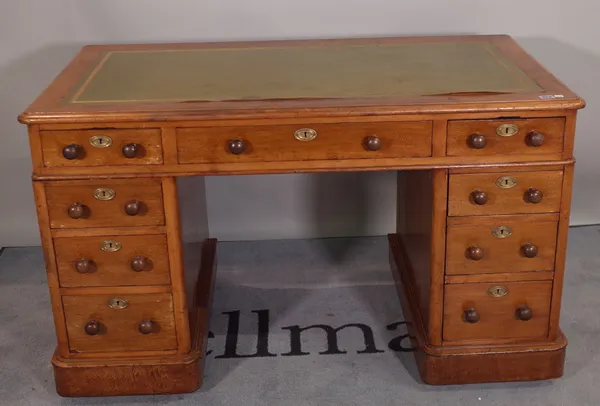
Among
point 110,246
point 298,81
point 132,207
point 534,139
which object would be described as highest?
point 298,81

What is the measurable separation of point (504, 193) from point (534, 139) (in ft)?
0.58

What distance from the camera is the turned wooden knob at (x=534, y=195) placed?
2137mm

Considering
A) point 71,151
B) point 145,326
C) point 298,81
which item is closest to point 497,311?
point 298,81

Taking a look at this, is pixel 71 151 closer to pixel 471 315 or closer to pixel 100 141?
pixel 100 141

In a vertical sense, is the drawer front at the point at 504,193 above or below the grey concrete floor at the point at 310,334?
above

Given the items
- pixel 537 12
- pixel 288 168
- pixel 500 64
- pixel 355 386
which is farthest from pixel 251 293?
pixel 537 12

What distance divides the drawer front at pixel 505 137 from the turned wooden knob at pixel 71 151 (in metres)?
0.98

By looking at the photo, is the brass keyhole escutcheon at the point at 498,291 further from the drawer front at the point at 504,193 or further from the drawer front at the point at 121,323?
the drawer front at the point at 121,323

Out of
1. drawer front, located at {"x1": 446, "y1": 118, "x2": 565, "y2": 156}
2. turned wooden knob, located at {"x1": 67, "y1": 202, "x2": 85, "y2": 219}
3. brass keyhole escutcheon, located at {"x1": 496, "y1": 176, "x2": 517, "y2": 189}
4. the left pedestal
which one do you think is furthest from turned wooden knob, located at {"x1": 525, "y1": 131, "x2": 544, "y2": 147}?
turned wooden knob, located at {"x1": 67, "y1": 202, "x2": 85, "y2": 219}

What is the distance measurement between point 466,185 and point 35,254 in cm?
189

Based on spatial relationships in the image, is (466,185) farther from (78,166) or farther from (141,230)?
(78,166)

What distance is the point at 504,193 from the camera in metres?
2.16

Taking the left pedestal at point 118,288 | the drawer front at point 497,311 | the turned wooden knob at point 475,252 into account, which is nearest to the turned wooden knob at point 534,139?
the turned wooden knob at point 475,252

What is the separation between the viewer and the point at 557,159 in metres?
2.11
